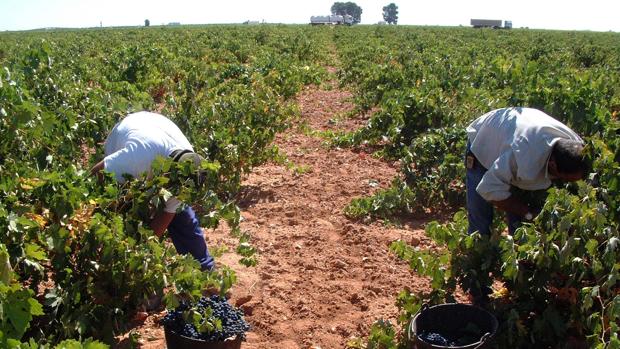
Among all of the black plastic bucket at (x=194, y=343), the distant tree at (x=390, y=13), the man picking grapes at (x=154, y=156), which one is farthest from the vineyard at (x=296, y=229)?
the distant tree at (x=390, y=13)

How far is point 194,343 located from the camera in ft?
12.7

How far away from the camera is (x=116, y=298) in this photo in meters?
3.69

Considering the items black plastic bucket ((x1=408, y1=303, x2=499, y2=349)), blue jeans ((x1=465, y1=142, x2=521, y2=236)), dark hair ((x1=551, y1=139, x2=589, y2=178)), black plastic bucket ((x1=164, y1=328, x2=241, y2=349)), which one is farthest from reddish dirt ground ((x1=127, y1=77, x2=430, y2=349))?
dark hair ((x1=551, y1=139, x2=589, y2=178))

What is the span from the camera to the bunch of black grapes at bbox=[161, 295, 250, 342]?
12.8ft

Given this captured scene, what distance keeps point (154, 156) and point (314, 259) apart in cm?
214

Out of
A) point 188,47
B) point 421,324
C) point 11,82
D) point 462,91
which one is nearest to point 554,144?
point 421,324

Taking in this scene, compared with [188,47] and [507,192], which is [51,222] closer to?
[507,192]

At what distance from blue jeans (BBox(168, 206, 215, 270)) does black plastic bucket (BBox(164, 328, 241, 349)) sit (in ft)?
2.93

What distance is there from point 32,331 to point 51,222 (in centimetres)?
56

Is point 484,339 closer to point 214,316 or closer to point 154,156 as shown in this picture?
point 214,316

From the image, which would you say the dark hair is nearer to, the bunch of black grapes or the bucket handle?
the bucket handle

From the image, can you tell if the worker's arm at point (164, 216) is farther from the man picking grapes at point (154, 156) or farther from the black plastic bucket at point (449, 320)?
the black plastic bucket at point (449, 320)

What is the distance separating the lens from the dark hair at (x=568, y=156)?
399 cm

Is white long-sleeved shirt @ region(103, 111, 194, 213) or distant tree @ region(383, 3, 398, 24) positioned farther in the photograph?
distant tree @ region(383, 3, 398, 24)
